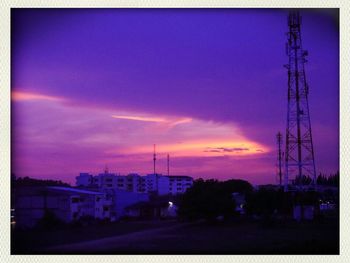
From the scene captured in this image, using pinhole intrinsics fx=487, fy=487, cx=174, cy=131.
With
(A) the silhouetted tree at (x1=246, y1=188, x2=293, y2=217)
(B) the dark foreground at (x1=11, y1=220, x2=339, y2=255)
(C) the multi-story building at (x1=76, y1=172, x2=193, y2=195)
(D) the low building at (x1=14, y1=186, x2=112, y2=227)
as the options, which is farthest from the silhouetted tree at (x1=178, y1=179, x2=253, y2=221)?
(C) the multi-story building at (x1=76, y1=172, x2=193, y2=195)

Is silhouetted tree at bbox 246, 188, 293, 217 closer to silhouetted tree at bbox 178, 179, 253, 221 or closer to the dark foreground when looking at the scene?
silhouetted tree at bbox 178, 179, 253, 221

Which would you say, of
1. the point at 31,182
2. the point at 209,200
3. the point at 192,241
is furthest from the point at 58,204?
the point at 192,241

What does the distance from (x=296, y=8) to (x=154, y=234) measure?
433 centimetres

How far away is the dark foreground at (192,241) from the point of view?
7.20 meters

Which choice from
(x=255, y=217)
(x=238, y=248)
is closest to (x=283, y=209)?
(x=255, y=217)

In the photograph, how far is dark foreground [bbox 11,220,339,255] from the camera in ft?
23.6

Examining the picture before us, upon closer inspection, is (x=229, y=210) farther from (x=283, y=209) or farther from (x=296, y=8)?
(x=296, y=8)

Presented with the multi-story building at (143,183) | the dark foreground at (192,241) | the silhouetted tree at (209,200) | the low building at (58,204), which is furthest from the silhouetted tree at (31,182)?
the multi-story building at (143,183)

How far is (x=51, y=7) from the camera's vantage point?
6984 millimetres

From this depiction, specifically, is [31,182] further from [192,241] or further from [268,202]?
[268,202]

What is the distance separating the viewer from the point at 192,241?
776 cm

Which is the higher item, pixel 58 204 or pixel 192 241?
pixel 58 204
